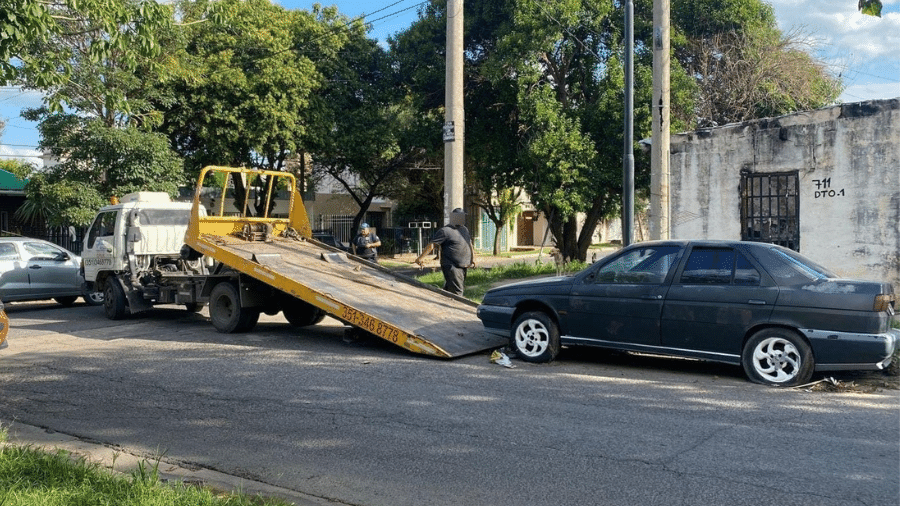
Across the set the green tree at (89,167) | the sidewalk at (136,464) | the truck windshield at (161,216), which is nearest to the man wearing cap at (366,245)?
the truck windshield at (161,216)

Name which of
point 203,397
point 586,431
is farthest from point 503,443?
point 203,397

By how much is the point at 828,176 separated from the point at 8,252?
50.5ft

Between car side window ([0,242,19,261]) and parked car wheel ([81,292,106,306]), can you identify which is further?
parked car wheel ([81,292,106,306])

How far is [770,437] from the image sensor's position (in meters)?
6.15

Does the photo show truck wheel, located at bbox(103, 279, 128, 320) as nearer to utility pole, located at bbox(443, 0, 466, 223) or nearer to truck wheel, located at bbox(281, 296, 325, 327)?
truck wheel, located at bbox(281, 296, 325, 327)

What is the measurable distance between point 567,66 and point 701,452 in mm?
18217

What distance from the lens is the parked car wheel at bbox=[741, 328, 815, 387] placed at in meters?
7.81

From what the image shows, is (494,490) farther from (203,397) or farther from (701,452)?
(203,397)

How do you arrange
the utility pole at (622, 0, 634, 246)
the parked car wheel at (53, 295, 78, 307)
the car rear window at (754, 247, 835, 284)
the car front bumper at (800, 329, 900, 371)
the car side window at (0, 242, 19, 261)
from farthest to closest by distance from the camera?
the parked car wheel at (53, 295, 78, 307), the car side window at (0, 242, 19, 261), the utility pole at (622, 0, 634, 246), the car rear window at (754, 247, 835, 284), the car front bumper at (800, 329, 900, 371)

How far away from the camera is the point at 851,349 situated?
7.57m

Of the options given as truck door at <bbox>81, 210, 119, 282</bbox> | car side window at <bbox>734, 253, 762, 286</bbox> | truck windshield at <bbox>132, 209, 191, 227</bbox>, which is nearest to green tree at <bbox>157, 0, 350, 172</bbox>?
truck door at <bbox>81, 210, 119, 282</bbox>

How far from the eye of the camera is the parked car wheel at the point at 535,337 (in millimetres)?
9227

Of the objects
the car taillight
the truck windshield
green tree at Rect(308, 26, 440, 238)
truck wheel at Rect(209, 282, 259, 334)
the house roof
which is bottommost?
truck wheel at Rect(209, 282, 259, 334)

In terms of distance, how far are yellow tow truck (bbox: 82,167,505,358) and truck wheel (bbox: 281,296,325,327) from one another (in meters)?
0.02
